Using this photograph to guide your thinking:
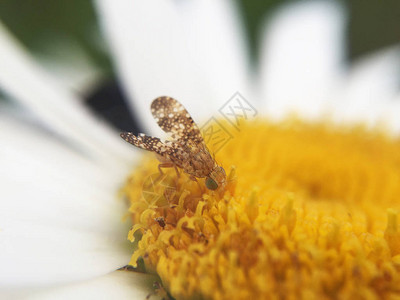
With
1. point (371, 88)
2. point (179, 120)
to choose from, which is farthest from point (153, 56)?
point (371, 88)

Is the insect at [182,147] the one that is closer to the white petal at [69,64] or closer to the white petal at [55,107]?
the white petal at [55,107]

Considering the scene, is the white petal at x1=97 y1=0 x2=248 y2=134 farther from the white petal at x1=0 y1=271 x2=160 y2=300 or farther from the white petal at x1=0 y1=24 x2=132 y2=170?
the white petal at x1=0 y1=271 x2=160 y2=300

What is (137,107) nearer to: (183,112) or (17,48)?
(17,48)

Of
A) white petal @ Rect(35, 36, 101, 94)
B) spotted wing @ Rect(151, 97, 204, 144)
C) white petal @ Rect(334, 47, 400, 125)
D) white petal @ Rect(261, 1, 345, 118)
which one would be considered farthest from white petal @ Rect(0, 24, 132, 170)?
white petal @ Rect(334, 47, 400, 125)

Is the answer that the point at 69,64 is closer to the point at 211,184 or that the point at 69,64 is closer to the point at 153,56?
the point at 153,56

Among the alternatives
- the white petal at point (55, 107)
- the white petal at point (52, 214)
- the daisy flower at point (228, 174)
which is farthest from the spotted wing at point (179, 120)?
the white petal at point (55, 107)

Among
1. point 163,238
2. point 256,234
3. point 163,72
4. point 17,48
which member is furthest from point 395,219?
point 17,48
